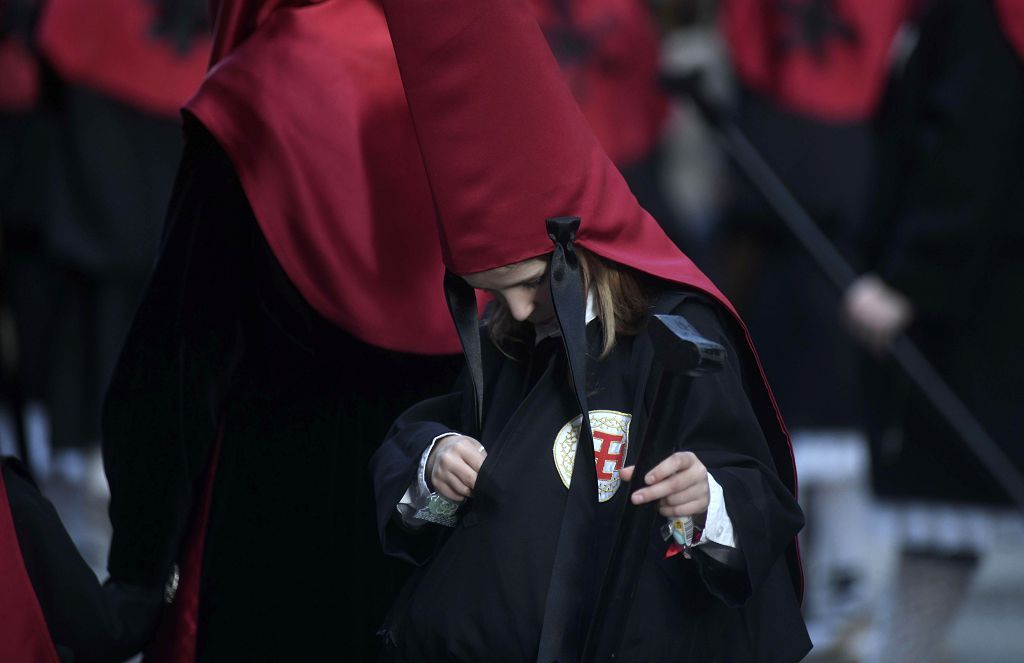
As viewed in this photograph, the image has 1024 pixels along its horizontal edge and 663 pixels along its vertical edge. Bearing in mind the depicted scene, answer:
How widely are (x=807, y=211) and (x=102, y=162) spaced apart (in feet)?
6.75

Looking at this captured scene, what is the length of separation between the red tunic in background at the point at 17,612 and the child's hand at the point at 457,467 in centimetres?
58

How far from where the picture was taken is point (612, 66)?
4.88m

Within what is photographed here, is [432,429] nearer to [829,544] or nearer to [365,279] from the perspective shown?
[365,279]

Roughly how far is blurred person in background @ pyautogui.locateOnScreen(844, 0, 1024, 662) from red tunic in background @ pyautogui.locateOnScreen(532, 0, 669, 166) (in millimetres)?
850

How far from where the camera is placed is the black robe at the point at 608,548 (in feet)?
6.59

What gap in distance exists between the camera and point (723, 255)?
510 cm

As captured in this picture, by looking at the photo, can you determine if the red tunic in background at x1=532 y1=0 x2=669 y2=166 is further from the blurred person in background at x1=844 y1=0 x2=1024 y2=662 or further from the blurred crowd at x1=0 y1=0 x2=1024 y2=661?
the blurred person in background at x1=844 y1=0 x2=1024 y2=662

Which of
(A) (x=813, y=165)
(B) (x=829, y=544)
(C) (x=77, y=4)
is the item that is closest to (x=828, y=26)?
(A) (x=813, y=165)

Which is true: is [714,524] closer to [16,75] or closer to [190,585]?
[190,585]

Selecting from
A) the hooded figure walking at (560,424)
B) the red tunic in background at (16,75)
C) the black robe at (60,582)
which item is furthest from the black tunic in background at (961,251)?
the red tunic in background at (16,75)

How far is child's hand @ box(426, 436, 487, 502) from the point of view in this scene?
209 cm

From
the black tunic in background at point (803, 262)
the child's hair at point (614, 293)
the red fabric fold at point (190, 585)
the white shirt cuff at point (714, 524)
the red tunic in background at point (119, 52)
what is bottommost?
the black tunic in background at point (803, 262)

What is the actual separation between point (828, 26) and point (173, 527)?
2.90 metres

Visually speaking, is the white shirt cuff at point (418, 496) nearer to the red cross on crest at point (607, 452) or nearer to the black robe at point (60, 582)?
the red cross on crest at point (607, 452)
